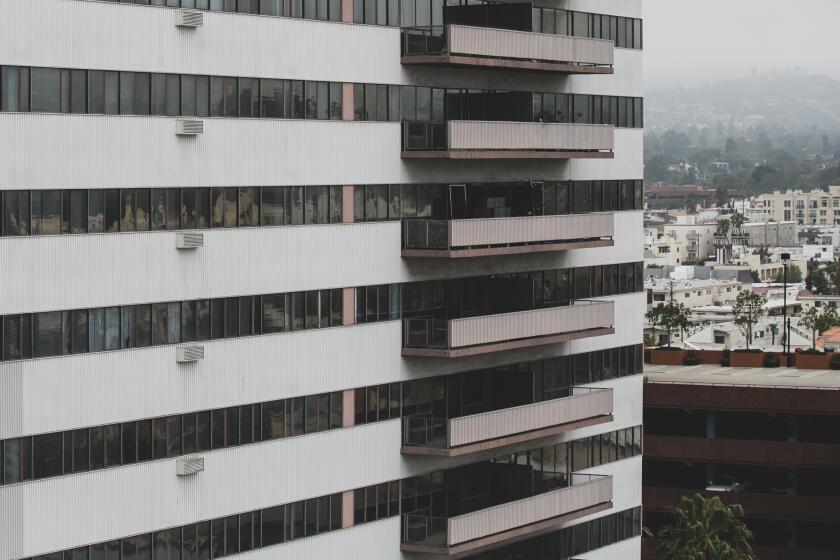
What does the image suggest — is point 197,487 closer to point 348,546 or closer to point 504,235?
point 348,546

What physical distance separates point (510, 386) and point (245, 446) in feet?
42.3

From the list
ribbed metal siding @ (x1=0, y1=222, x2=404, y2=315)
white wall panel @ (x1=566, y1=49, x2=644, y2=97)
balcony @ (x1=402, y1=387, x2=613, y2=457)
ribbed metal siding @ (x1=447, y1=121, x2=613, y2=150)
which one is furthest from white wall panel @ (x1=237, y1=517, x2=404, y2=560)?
white wall panel @ (x1=566, y1=49, x2=644, y2=97)

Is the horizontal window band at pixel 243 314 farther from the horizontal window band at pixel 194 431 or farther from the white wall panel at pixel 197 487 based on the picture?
the white wall panel at pixel 197 487

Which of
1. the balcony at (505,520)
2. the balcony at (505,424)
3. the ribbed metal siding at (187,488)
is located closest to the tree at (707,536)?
the balcony at (505,520)

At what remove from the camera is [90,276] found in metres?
47.2

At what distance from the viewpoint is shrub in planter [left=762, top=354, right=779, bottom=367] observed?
10538 cm

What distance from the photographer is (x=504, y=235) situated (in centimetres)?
5912

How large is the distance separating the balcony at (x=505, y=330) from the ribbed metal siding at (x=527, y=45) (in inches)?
329

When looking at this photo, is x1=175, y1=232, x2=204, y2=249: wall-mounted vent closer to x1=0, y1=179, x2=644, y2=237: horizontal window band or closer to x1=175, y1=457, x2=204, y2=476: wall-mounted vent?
x1=0, y1=179, x2=644, y2=237: horizontal window band

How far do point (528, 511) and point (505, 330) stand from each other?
250 inches

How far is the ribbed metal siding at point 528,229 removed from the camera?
5738cm

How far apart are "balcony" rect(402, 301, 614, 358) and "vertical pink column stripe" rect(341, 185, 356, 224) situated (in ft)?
14.2

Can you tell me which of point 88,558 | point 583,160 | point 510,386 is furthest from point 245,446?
point 583,160

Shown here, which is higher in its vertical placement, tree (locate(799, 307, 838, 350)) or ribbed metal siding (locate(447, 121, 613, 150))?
ribbed metal siding (locate(447, 121, 613, 150))
